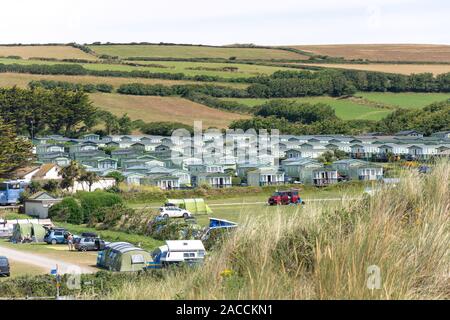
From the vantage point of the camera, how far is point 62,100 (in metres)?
93.1

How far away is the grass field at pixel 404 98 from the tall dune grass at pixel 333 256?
333 ft

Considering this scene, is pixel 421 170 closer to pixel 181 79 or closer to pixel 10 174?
pixel 10 174

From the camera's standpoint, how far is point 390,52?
134 metres

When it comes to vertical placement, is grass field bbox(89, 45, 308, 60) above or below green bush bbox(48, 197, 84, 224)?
above

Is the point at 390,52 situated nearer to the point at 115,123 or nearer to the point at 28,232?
the point at 115,123

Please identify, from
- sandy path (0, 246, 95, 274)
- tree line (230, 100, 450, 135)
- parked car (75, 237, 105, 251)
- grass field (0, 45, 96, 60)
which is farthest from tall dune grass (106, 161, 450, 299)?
grass field (0, 45, 96, 60)

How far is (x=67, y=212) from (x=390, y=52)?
328 ft

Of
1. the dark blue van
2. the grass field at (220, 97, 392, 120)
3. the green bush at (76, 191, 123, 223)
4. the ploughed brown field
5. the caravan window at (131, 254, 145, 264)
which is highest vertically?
the caravan window at (131, 254, 145, 264)

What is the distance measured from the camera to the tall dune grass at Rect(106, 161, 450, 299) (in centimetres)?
632

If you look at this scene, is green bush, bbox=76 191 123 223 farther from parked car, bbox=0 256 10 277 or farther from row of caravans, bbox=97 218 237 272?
parked car, bbox=0 256 10 277

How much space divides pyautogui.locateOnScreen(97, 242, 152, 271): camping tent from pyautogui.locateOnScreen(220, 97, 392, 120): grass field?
80.8 meters

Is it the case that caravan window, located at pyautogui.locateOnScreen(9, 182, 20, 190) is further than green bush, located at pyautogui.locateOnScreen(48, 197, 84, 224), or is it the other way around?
caravan window, located at pyautogui.locateOnScreen(9, 182, 20, 190)
